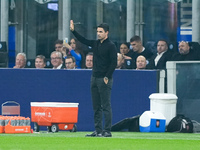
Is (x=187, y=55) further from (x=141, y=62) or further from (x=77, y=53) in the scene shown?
(x=77, y=53)

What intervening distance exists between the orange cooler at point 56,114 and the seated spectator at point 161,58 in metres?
2.26

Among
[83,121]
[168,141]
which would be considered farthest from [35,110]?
[168,141]

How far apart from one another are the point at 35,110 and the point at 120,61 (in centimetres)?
229

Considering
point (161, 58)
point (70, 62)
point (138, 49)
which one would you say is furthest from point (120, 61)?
point (70, 62)

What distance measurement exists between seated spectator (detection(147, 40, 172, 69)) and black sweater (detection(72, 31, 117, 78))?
3564 mm

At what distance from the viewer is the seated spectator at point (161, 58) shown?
17.3 metres

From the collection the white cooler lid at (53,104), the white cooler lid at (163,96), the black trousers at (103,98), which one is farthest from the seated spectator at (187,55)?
the black trousers at (103,98)

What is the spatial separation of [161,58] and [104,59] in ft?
12.6

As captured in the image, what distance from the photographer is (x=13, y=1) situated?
2503cm

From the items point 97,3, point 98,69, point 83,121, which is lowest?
point 83,121

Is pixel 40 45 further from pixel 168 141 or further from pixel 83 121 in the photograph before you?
pixel 168 141

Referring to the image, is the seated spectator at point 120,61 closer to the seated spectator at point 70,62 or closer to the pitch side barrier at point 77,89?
the pitch side barrier at point 77,89

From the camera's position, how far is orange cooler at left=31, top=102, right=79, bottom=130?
15812mm

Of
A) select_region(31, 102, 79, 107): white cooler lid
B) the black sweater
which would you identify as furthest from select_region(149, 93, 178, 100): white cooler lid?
the black sweater
